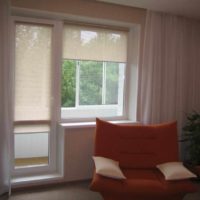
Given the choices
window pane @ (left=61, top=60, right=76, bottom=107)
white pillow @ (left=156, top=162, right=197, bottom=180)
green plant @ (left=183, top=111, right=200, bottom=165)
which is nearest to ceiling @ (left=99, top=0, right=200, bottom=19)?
window pane @ (left=61, top=60, right=76, bottom=107)

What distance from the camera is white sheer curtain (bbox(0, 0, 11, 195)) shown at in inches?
110

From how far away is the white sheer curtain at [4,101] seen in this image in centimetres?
279

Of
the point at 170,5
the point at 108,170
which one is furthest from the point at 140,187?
the point at 170,5

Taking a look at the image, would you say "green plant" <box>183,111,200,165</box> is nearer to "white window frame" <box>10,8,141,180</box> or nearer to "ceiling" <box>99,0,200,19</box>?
"white window frame" <box>10,8,141,180</box>

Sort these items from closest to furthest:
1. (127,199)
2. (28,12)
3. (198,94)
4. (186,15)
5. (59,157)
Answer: (127,199), (28,12), (59,157), (186,15), (198,94)

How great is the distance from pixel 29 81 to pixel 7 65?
41cm

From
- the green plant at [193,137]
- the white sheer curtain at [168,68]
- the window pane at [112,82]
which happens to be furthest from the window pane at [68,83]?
the green plant at [193,137]

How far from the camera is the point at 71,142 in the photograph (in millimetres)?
3287

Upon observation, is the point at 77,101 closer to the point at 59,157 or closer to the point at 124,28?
the point at 59,157

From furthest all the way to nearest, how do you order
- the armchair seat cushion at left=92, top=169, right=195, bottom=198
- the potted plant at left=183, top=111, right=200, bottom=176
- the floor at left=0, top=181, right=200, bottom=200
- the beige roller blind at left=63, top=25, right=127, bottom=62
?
the potted plant at left=183, top=111, right=200, bottom=176, the beige roller blind at left=63, top=25, right=127, bottom=62, the floor at left=0, top=181, right=200, bottom=200, the armchair seat cushion at left=92, top=169, right=195, bottom=198

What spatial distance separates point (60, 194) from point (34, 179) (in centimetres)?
40

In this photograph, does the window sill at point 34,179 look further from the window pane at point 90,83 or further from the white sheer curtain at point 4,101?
the window pane at point 90,83

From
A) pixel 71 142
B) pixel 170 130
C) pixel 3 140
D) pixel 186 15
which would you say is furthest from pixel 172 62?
pixel 3 140

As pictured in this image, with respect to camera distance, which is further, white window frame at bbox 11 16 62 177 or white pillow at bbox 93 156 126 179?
white window frame at bbox 11 16 62 177
